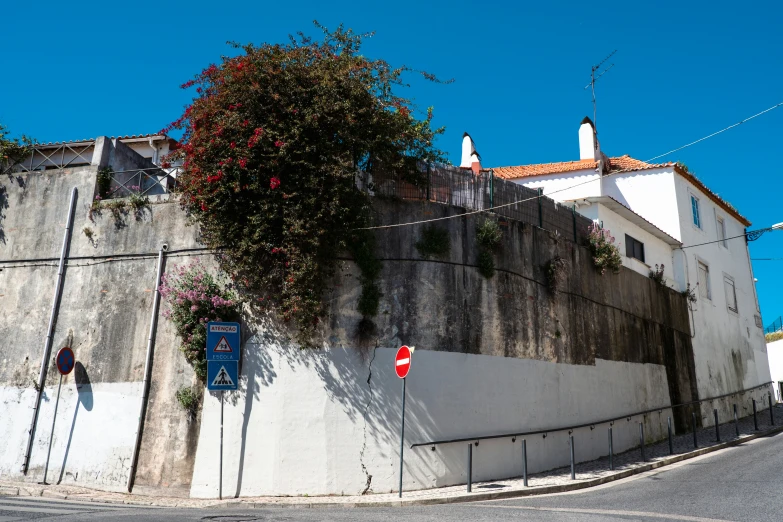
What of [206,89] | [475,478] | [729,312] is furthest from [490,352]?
[729,312]

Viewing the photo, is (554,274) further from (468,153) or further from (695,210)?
(468,153)

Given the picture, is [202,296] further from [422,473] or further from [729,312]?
[729,312]

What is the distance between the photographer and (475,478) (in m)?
13.2

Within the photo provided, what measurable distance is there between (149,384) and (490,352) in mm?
6931

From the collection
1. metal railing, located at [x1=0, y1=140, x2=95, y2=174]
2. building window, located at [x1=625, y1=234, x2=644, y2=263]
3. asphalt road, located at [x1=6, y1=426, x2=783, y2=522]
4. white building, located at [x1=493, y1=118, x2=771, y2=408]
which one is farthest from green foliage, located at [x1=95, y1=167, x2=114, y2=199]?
building window, located at [x1=625, y1=234, x2=644, y2=263]

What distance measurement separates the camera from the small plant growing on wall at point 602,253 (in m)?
18.3

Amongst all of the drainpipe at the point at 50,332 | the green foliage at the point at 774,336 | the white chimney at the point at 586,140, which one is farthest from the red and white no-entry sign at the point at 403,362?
the green foliage at the point at 774,336

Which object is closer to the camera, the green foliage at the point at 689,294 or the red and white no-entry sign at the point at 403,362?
the red and white no-entry sign at the point at 403,362

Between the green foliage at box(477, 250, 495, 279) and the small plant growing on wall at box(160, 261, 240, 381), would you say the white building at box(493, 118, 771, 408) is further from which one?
the small plant growing on wall at box(160, 261, 240, 381)

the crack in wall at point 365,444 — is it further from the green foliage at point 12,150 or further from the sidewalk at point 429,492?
the green foliage at point 12,150

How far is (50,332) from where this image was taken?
47.5ft

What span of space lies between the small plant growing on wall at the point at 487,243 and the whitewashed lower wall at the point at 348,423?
196 centimetres

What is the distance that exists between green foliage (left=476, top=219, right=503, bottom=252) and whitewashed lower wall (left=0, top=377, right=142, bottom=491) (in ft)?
25.2

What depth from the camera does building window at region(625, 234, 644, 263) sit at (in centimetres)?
2130
